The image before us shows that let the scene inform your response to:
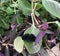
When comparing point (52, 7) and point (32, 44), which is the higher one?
point (52, 7)

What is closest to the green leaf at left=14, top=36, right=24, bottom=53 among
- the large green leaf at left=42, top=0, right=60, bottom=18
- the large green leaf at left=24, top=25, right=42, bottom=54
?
the large green leaf at left=24, top=25, right=42, bottom=54

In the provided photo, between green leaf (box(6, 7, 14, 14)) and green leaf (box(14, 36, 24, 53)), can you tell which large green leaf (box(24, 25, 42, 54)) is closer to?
green leaf (box(14, 36, 24, 53))

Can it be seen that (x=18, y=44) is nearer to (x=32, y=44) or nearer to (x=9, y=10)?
(x=32, y=44)

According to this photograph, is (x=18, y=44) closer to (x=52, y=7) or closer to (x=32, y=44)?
(x=32, y=44)

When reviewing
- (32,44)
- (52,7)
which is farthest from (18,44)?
(52,7)

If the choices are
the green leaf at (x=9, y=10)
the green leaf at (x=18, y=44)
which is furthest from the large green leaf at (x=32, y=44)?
the green leaf at (x=9, y=10)

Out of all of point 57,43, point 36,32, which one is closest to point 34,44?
point 36,32

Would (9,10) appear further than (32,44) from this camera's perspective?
Yes

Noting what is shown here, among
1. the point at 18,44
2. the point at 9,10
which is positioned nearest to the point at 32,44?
the point at 18,44

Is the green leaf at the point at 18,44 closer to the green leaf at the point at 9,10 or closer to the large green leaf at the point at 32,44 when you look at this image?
the large green leaf at the point at 32,44
